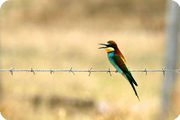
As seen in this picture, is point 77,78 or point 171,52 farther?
point 77,78

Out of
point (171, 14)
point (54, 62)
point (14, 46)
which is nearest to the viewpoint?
point (171, 14)

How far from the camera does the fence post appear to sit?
557cm

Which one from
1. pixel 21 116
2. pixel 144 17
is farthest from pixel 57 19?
pixel 21 116

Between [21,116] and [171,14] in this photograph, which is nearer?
[171,14]

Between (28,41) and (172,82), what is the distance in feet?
29.6

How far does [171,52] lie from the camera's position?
5.68 metres

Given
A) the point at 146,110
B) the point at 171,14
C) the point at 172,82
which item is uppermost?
the point at 171,14

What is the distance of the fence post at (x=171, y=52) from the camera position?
219 inches

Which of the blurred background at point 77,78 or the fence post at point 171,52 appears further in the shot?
the blurred background at point 77,78

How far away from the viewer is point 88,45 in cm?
1269

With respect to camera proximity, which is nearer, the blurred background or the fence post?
the fence post

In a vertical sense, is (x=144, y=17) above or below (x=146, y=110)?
above

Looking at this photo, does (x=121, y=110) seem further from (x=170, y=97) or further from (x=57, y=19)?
(x=57, y=19)

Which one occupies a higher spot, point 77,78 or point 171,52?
point 171,52
